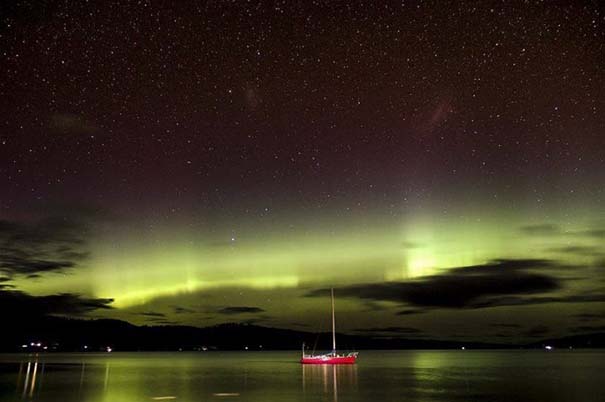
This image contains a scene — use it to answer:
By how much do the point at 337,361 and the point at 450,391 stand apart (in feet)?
192

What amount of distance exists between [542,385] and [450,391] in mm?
16033

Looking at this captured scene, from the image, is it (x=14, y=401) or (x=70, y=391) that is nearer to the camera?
(x=14, y=401)

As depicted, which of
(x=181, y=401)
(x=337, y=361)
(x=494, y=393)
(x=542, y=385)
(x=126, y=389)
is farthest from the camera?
(x=337, y=361)

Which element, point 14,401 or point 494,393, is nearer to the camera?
point 14,401

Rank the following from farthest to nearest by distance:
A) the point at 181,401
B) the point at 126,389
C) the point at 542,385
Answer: the point at 542,385 < the point at 126,389 < the point at 181,401

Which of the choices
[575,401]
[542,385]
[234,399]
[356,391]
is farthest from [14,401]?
[542,385]

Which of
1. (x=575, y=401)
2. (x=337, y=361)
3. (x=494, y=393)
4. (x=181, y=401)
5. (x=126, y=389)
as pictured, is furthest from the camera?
(x=337, y=361)

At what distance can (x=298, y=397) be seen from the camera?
5619cm

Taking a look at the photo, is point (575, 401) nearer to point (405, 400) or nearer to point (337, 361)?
point (405, 400)

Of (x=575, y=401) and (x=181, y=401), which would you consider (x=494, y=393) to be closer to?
(x=575, y=401)

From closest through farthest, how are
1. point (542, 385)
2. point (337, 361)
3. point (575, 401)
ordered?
point (575, 401), point (542, 385), point (337, 361)

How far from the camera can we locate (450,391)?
63312mm

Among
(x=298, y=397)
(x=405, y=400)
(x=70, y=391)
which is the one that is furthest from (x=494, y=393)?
(x=70, y=391)

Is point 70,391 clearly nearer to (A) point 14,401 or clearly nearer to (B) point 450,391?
(A) point 14,401
